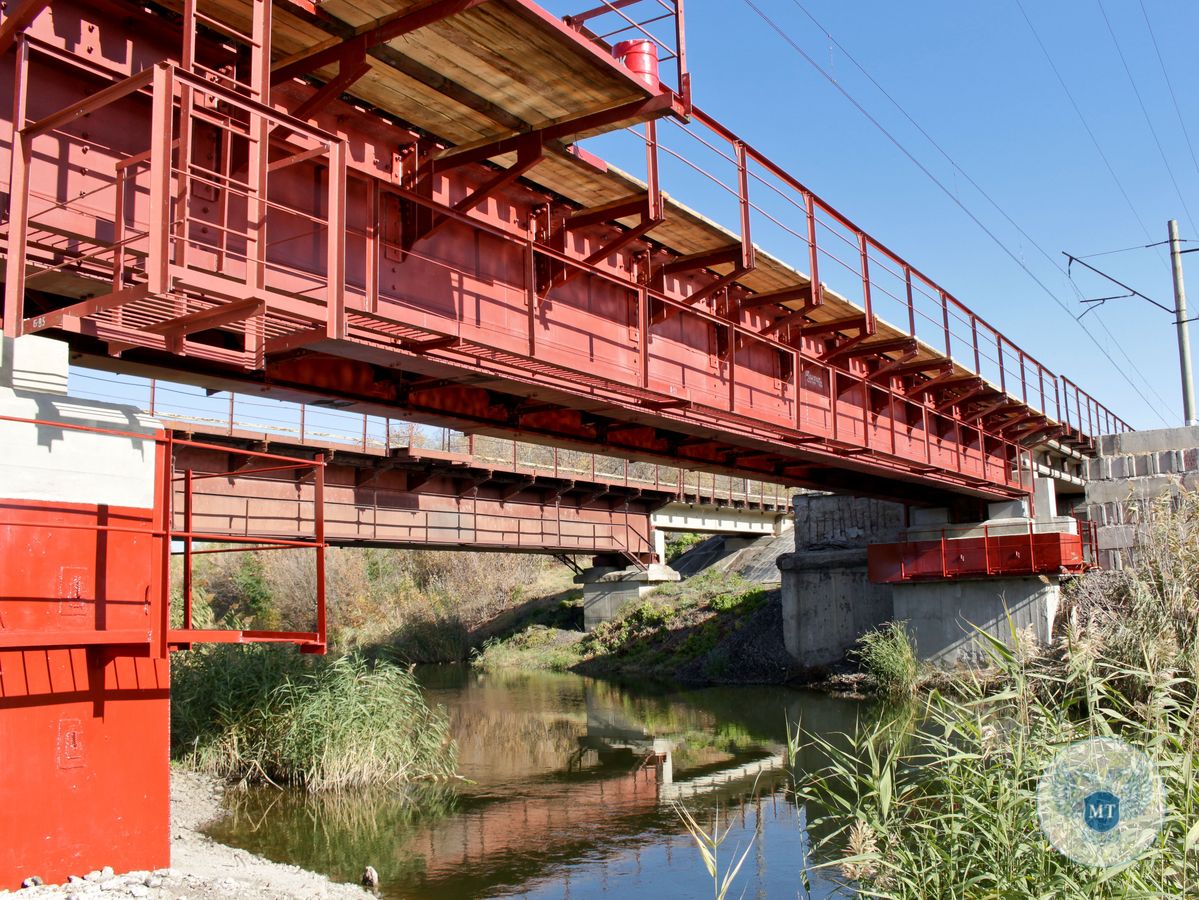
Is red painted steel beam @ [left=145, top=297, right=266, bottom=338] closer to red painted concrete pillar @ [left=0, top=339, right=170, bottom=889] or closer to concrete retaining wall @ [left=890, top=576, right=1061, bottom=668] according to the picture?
red painted concrete pillar @ [left=0, top=339, right=170, bottom=889]

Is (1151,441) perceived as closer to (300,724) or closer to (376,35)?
(300,724)

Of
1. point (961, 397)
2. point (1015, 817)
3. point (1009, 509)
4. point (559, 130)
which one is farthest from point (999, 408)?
point (1015, 817)

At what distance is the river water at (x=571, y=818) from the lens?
1077cm

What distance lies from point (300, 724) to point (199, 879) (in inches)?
250

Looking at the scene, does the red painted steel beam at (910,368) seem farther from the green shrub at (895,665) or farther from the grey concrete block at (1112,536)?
the grey concrete block at (1112,536)

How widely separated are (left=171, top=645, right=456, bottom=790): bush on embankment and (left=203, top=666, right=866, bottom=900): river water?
19.0 inches

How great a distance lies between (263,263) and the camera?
7602 mm

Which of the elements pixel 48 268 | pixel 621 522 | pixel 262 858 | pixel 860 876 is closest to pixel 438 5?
pixel 48 268

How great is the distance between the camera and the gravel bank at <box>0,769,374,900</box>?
7.37 metres

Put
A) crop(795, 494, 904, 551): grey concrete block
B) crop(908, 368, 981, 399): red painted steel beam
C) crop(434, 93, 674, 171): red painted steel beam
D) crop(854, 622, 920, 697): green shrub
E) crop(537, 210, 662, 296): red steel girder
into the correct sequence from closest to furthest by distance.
A: crop(434, 93, 674, 171): red painted steel beam < crop(537, 210, 662, 296): red steel girder < crop(908, 368, 981, 399): red painted steel beam < crop(854, 622, 920, 697): green shrub < crop(795, 494, 904, 551): grey concrete block

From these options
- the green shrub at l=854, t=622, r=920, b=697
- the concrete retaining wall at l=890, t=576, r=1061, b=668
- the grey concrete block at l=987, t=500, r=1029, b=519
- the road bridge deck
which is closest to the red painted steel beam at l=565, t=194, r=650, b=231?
the road bridge deck

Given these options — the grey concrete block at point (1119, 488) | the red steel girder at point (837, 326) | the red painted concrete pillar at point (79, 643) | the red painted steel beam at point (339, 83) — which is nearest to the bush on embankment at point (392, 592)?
the grey concrete block at point (1119, 488)

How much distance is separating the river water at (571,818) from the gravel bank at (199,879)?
24.5 inches

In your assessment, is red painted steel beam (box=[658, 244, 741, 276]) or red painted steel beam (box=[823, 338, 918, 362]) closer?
red painted steel beam (box=[658, 244, 741, 276])
